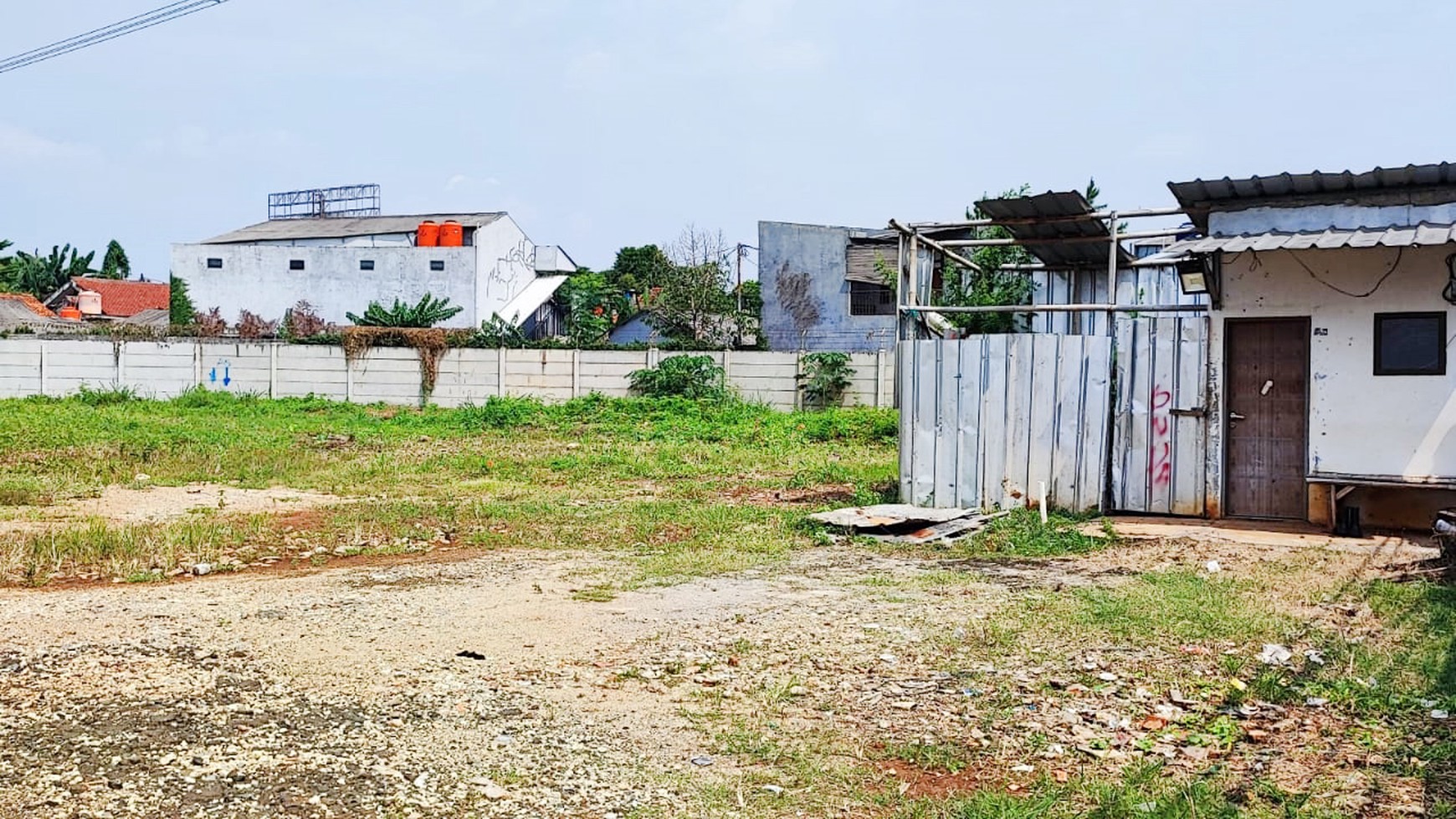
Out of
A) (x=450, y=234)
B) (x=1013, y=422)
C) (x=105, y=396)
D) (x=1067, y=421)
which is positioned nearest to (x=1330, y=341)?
(x=1067, y=421)

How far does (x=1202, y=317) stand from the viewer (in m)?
10.9

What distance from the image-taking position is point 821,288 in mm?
36125

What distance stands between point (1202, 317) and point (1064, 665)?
6261 mm

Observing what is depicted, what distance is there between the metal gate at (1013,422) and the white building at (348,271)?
28648 millimetres

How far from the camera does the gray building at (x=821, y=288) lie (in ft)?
117

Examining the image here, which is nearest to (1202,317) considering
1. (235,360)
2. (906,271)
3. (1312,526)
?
(1312,526)

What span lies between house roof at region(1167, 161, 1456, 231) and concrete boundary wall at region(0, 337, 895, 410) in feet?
51.1

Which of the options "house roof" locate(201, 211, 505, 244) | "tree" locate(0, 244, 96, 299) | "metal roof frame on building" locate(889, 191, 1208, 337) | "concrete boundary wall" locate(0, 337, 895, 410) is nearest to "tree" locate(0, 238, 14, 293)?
"tree" locate(0, 244, 96, 299)

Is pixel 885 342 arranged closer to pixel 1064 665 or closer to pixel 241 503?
pixel 241 503

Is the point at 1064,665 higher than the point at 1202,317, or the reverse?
the point at 1202,317

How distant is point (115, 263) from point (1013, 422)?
220 ft

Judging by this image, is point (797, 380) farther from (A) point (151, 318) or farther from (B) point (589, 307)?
(A) point (151, 318)

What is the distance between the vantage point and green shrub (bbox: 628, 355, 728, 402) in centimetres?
2530

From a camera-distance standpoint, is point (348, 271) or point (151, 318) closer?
point (348, 271)
